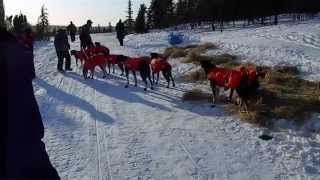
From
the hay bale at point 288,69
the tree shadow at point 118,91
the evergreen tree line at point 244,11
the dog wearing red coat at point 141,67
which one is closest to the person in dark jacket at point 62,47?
the tree shadow at point 118,91

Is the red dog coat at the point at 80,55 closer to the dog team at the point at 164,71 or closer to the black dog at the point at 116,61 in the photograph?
the dog team at the point at 164,71

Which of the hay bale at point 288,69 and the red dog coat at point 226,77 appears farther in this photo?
the hay bale at point 288,69

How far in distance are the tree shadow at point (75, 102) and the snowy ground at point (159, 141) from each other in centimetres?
2

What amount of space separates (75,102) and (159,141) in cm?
413

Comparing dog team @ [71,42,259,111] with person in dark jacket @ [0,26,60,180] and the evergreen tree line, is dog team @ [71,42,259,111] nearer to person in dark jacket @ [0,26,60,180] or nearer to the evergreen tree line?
person in dark jacket @ [0,26,60,180]

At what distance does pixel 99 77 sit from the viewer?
16578 mm

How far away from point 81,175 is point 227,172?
1.98m

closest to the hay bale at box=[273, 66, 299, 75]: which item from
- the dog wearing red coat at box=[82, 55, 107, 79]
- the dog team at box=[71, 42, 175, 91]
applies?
the dog team at box=[71, 42, 175, 91]

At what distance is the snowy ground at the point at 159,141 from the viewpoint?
7.55 meters

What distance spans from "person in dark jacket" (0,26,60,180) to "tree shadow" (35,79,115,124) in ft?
26.1

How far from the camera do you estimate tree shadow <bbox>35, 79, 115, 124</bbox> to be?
1088 centimetres

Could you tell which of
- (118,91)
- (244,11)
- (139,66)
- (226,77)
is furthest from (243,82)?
(244,11)

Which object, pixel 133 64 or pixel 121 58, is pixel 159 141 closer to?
pixel 133 64

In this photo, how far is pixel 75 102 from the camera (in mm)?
12609
